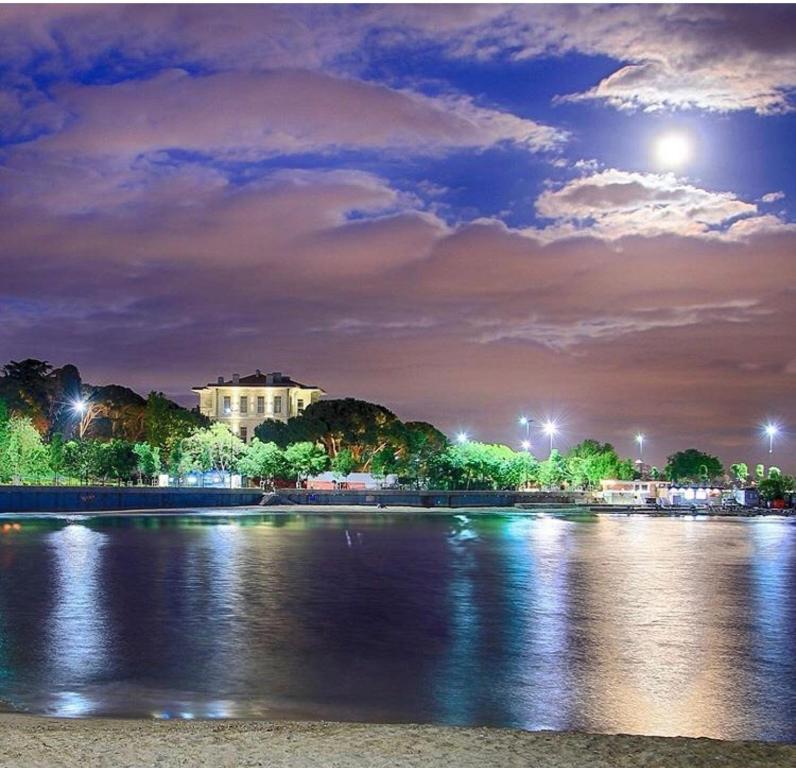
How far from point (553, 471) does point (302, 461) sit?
52.2 meters

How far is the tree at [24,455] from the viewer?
85.3m

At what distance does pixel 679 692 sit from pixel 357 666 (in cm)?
495

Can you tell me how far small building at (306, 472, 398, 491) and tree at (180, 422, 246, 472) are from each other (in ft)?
30.4

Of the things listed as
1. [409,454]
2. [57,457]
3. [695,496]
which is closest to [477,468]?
[409,454]

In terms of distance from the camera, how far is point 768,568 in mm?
38031

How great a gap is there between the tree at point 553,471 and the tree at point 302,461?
1881 inches

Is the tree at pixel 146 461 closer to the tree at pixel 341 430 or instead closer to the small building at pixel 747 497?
the tree at pixel 341 430

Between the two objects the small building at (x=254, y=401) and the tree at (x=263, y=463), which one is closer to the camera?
the tree at (x=263, y=463)

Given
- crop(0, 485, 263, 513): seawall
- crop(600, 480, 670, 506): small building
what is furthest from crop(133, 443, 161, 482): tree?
crop(600, 480, 670, 506): small building

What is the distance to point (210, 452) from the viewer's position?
11562 centimetres

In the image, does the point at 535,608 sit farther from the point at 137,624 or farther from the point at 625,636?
the point at 137,624

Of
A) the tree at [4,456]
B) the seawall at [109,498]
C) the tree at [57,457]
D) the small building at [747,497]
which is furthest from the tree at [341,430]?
the small building at [747,497]

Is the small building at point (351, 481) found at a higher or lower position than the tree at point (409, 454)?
lower

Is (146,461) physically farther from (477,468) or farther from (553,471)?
(553,471)
